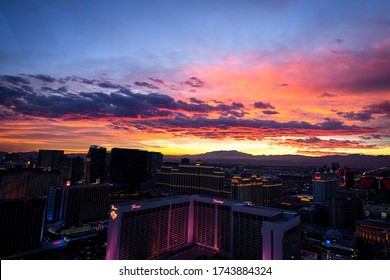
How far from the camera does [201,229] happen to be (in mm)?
21469

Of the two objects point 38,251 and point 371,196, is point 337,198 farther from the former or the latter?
point 38,251

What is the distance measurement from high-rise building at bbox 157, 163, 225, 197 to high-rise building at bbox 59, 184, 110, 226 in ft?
46.6

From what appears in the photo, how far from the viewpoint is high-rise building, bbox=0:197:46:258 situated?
72.6 ft

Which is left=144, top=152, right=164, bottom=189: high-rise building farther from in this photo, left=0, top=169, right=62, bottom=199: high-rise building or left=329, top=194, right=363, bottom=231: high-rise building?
left=329, top=194, right=363, bottom=231: high-rise building

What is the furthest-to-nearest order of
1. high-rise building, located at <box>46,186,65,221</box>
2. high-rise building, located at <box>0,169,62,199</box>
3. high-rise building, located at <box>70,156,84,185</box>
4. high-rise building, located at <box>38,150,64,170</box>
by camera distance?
high-rise building, located at <box>70,156,84,185</box> < high-rise building, located at <box>38,150,64,170</box> < high-rise building, located at <box>0,169,62,199</box> < high-rise building, located at <box>46,186,65,221</box>

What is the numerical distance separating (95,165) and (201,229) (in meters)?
39.4

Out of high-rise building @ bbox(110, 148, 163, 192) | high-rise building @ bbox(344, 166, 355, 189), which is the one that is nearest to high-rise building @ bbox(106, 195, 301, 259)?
high-rise building @ bbox(110, 148, 163, 192)

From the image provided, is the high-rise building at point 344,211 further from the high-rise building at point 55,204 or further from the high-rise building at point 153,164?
the high-rise building at point 153,164

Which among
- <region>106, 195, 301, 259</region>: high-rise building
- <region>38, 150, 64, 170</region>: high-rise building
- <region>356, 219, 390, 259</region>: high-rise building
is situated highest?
<region>38, 150, 64, 170</region>: high-rise building

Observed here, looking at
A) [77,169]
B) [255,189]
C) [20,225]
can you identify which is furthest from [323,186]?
[77,169]

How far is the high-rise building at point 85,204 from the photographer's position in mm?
32750

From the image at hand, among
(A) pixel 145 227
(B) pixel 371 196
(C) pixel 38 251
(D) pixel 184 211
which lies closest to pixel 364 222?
(D) pixel 184 211

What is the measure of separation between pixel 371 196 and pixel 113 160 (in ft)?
194

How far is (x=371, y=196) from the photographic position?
52.9 m
